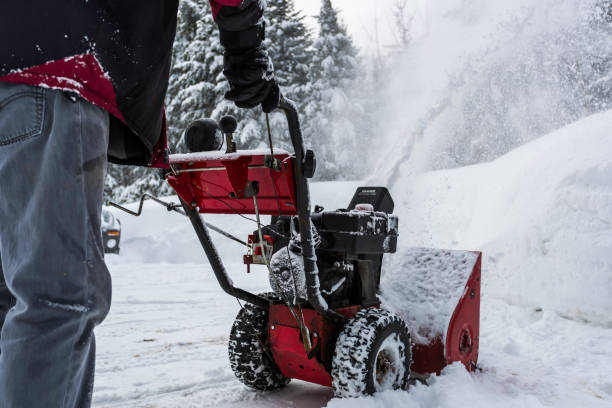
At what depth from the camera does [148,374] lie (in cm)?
260

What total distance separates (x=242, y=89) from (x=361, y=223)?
2.70 ft

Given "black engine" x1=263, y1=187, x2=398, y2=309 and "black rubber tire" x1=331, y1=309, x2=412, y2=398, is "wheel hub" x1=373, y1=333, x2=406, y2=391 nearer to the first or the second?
"black rubber tire" x1=331, y1=309, x2=412, y2=398

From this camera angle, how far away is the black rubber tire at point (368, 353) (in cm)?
188

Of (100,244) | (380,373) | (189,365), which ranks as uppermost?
(100,244)

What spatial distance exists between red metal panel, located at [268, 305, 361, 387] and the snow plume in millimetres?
7036

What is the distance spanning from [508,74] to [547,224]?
696cm

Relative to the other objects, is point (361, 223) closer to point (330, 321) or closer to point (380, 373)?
point (330, 321)

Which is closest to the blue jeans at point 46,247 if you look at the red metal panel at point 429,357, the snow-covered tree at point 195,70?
the red metal panel at point 429,357

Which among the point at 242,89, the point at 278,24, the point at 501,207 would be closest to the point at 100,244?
the point at 242,89

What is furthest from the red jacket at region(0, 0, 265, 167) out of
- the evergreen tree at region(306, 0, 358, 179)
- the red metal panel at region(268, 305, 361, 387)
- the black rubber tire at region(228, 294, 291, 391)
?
the evergreen tree at region(306, 0, 358, 179)

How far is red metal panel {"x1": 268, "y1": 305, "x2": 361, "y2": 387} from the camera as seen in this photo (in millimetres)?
2051

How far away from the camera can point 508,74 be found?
10.0m

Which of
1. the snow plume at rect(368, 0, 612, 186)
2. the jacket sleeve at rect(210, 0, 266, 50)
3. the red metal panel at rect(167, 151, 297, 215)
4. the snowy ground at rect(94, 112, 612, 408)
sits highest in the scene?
the snow plume at rect(368, 0, 612, 186)

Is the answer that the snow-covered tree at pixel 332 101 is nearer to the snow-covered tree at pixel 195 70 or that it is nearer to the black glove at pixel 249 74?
the snow-covered tree at pixel 195 70
